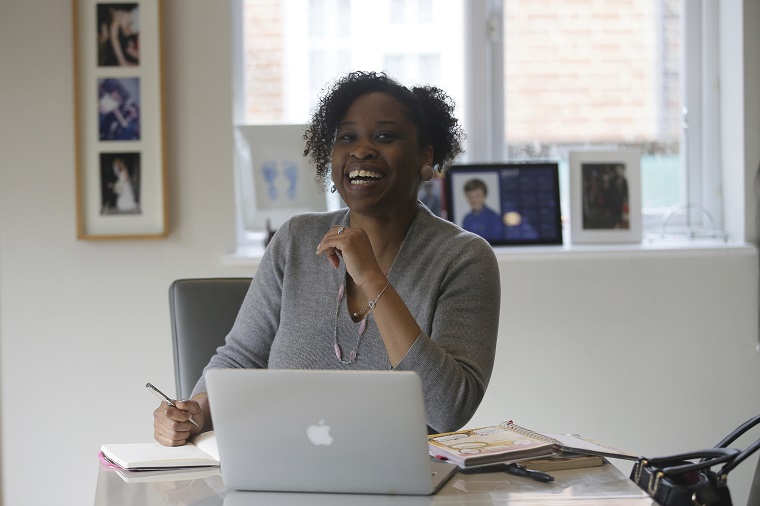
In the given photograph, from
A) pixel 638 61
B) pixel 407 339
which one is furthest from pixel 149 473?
pixel 638 61

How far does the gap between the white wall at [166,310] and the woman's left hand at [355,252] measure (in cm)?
120

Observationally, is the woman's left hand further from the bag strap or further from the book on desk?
the bag strap

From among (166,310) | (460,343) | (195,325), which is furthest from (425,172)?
(166,310)

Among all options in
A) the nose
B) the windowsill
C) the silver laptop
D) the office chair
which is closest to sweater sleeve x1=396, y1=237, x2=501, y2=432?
the nose

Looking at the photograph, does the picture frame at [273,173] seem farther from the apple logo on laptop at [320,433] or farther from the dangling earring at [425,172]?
the apple logo on laptop at [320,433]

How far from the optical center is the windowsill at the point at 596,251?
2859 millimetres

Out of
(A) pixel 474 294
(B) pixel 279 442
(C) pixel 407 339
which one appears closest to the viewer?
(B) pixel 279 442

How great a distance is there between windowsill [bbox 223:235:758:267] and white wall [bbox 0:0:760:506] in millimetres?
11

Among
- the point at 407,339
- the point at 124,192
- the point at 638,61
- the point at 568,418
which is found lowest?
the point at 568,418

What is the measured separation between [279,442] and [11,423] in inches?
78.2

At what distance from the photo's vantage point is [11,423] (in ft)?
9.34

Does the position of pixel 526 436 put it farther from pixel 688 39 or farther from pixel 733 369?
pixel 688 39

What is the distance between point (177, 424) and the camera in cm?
148

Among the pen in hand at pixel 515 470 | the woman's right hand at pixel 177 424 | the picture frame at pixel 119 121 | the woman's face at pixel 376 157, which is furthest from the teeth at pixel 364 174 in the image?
the picture frame at pixel 119 121
